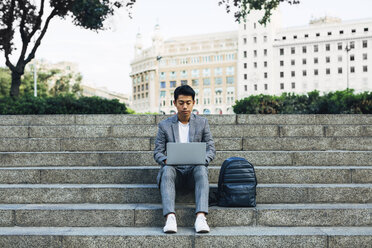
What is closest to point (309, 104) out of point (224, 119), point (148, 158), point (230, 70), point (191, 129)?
point (224, 119)

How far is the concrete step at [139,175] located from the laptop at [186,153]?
41.6 inches

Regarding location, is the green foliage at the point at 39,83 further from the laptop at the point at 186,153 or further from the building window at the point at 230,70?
the building window at the point at 230,70

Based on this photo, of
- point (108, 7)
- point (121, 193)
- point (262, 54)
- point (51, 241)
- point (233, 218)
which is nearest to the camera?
point (51, 241)

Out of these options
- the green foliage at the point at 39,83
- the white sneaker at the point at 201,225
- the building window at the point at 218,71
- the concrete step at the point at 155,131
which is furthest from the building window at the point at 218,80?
the white sneaker at the point at 201,225

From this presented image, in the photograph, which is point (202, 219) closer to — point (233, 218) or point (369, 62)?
point (233, 218)

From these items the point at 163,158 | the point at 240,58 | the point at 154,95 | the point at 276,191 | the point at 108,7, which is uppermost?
the point at 240,58

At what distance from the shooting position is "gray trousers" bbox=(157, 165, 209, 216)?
423cm

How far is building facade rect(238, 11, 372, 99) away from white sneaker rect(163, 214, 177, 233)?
74.7 m

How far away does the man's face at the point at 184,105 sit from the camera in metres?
4.79

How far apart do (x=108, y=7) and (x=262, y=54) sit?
73828mm

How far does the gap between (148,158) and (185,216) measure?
1.74m

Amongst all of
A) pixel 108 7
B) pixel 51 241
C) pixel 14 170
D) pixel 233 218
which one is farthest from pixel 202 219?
pixel 108 7

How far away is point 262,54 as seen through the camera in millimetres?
82062

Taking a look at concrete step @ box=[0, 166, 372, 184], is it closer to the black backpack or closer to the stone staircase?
the stone staircase
